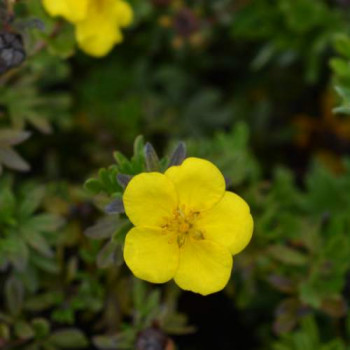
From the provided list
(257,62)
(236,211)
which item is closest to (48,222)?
(236,211)

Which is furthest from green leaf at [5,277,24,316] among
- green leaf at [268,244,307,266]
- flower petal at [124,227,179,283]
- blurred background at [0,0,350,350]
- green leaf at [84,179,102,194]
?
green leaf at [268,244,307,266]

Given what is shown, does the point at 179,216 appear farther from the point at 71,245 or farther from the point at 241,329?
the point at 241,329

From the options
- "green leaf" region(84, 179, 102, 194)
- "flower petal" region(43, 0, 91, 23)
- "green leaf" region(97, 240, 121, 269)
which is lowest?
"green leaf" region(97, 240, 121, 269)

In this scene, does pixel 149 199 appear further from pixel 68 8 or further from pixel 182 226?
pixel 68 8

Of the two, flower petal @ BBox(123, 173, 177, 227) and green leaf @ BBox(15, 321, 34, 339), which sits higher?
flower petal @ BBox(123, 173, 177, 227)

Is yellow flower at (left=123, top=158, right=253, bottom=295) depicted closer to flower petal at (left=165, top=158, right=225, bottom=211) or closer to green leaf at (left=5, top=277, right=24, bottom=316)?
flower petal at (left=165, top=158, right=225, bottom=211)

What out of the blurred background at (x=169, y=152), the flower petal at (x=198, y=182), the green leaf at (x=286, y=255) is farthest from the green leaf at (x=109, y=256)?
the green leaf at (x=286, y=255)

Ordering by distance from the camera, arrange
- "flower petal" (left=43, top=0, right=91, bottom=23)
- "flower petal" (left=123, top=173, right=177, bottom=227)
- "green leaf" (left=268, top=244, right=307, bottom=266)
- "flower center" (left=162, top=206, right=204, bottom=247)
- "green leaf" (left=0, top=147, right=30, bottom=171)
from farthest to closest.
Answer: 1. "green leaf" (left=268, top=244, right=307, bottom=266)
2. "green leaf" (left=0, top=147, right=30, bottom=171)
3. "flower petal" (left=43, top=0, right=91, bottom=23)
4. "flower center" (left=162, top=206, right=204, bottom=247)
5. "flower petal" (left=123, top=173, right=177, bottom=227)
